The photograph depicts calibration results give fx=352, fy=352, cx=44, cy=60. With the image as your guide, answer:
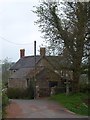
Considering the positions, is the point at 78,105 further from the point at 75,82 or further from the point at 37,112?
the point at 75,82

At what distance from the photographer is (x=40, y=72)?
4528 centimetres

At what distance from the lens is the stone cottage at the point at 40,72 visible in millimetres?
34772

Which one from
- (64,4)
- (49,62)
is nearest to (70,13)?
(64,4)

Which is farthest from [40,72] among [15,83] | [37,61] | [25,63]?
[25,63]

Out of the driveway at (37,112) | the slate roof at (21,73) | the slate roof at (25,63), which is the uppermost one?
the slate roof at (25,63)

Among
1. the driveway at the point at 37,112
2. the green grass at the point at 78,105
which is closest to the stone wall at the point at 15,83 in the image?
the green grass at the point at 78,105

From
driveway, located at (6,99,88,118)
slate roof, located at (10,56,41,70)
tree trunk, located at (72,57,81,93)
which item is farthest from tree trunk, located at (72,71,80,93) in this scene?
slate roof, located at (10,56,41,70)

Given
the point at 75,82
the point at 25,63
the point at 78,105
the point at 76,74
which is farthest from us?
the point at 25,63

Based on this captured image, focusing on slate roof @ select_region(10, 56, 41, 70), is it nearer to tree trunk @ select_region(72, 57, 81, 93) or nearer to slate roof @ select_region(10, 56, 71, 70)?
slate roof @ select_region(10, 56, 71, 70)

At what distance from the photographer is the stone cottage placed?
114ft

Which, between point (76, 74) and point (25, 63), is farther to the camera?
point (25, 63)

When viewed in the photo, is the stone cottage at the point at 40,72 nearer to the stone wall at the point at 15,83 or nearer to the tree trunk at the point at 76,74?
the stone wall at the point at 15,83

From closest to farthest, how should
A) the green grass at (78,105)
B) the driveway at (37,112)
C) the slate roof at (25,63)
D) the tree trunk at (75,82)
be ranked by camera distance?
the driveway at (37,112) → the green grass at (78,105) → the tree trunk at (75,82) → the slate roof at (25,63)

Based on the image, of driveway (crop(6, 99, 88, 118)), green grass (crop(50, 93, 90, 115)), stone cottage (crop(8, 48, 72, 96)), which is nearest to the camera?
driveway (crop(6, 99, 88, 118))
